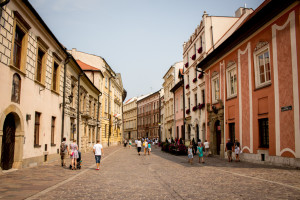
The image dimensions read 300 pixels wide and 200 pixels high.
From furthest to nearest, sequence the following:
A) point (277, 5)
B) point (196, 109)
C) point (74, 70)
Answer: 1. point (196, 109)
2. point (74, 70)
3. point (277, 5)

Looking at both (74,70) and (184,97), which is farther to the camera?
(184,97)

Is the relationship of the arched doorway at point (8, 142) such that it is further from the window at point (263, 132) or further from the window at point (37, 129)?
the window at point (263, 132)

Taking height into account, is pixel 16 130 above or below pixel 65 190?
above

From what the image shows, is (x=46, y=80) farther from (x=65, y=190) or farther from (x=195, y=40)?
(x=195, y=40)

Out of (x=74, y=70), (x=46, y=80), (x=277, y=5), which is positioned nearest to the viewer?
(x=277, y=5)

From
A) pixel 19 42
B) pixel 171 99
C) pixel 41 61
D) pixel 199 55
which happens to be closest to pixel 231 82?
pixel 199 55

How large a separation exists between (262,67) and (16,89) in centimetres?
1317

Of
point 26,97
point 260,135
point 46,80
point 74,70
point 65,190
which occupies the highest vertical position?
point 74,70

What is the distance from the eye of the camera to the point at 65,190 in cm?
838

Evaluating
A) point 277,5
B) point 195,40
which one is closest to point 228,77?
point 277,5

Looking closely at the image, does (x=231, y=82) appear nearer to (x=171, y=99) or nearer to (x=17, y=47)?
(x=17, y=47)

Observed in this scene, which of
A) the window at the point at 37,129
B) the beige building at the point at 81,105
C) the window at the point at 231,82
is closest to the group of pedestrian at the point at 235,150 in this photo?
the window at the point at 231,82

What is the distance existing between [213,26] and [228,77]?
712 centimetres

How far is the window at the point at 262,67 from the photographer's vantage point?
16.0 m
